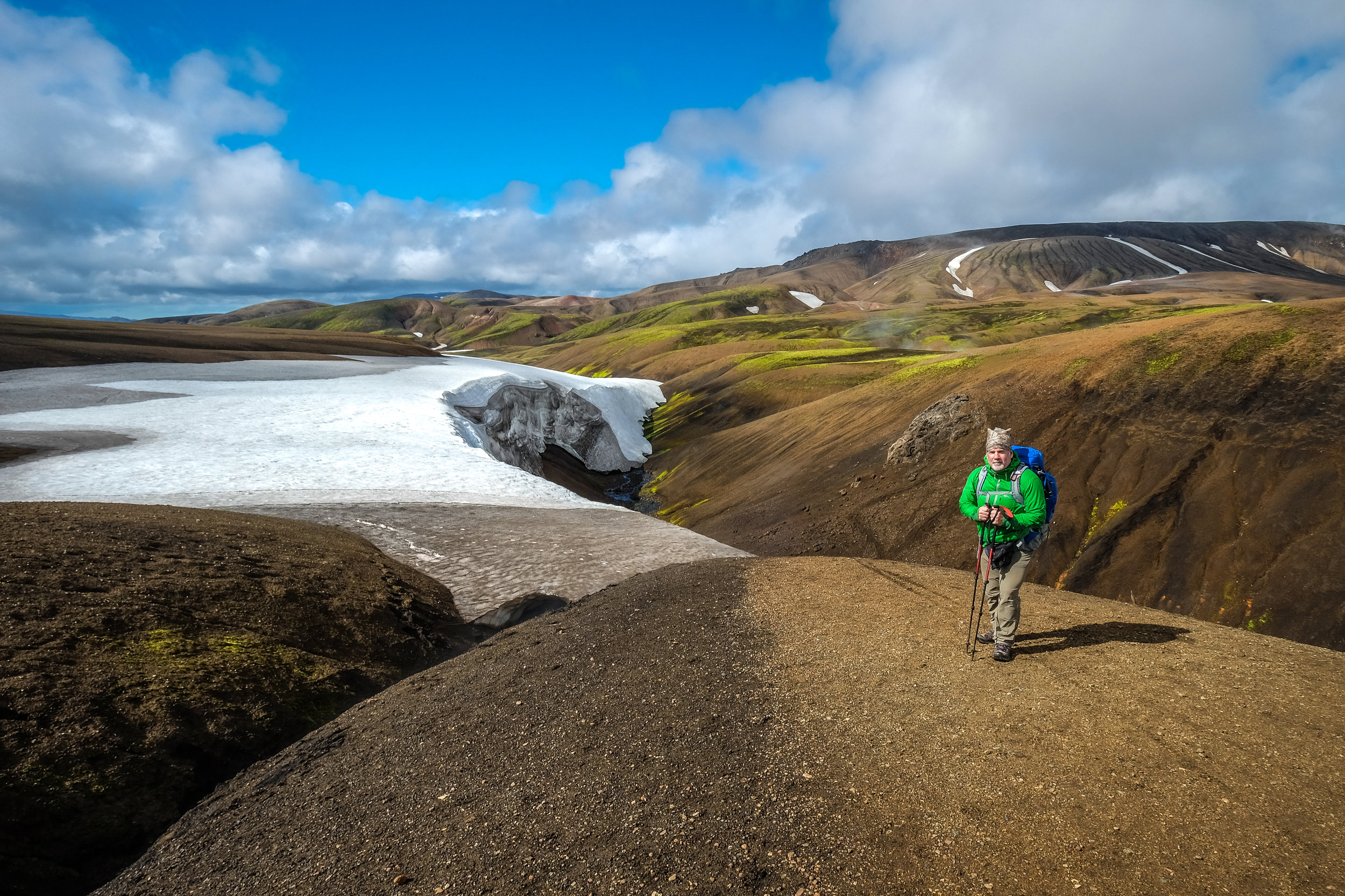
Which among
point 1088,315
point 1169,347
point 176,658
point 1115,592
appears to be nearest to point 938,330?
point 1088,315

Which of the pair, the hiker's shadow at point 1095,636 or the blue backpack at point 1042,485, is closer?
the blue backpack at point 1042,485

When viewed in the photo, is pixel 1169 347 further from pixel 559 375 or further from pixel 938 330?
pixel 938 330

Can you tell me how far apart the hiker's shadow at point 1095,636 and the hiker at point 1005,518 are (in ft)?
2.15

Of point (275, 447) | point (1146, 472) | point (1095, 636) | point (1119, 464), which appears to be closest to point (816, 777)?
point (1095, 636)

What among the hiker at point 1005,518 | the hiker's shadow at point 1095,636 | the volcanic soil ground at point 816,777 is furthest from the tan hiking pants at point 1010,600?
the hiker's shadow at point 1095,636

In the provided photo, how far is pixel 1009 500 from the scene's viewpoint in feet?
25.4

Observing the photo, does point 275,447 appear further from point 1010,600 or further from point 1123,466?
point 1123,466

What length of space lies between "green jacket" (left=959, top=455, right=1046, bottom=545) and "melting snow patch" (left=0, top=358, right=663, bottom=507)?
14.9 meters

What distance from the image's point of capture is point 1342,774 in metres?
5.36

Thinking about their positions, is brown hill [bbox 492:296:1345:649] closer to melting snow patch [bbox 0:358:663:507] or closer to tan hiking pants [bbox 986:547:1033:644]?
tan hiking pants [bbox 986:547:1033:644]

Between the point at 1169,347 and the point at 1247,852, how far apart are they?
976 inches

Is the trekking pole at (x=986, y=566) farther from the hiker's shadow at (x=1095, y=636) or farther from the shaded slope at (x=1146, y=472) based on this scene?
the shaded slope at (x=1146, y=472)

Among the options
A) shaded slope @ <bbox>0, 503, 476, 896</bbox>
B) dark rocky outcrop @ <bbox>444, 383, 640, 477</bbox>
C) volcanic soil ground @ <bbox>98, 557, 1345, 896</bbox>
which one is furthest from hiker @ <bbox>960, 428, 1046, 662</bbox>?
dark rocky outcrop @ <bbox>444, 383, 640, 477</bbox>

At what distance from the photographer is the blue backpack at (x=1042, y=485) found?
25.3 feet
